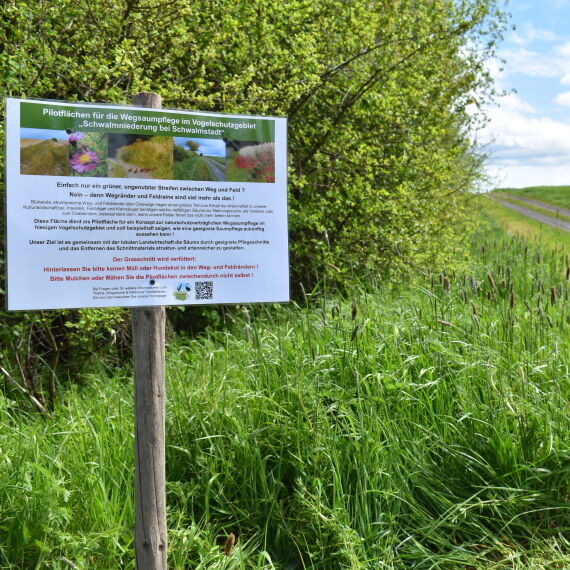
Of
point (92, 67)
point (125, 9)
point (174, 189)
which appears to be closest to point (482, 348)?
point (174, 189)

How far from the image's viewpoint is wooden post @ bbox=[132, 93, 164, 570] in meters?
2.86

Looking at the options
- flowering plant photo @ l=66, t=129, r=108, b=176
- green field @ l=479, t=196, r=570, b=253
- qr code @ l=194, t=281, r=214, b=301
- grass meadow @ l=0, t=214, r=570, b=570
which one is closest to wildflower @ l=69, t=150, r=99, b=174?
flowering plant photo @ l=66, t=129, r=108, b=176

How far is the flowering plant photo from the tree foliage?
5.69 ft

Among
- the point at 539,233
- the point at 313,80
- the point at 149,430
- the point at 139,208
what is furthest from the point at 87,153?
the point at 539,233

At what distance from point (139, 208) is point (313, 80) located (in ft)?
11.1

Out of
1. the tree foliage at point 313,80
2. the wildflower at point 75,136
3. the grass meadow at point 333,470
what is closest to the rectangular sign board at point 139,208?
the wildflower at point 75,136

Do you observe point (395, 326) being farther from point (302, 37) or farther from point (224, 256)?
point (302, 37)

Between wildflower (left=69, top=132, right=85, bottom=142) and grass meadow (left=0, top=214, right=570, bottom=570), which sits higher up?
wildflower (left=69, top=132, right=85, bottom=142)

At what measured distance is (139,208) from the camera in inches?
111

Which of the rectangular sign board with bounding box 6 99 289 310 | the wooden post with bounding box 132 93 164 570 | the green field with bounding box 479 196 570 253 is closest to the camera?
the rectangular sign board with bounding box 6 99 289 310

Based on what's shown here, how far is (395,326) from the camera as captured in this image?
4.40m

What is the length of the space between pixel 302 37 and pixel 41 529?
14.7 ft

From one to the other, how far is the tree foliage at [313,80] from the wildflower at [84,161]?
5.81ft

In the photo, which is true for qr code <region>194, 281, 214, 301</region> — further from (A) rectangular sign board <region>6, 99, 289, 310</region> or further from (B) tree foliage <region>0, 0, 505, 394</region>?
(B) tree foliage <region>0, 0, 505, 394</region>
